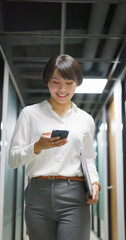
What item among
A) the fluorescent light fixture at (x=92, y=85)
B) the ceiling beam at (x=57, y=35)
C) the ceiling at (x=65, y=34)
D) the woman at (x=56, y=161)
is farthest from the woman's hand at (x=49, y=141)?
the fluorescent light fixture at (x=92, y=85)

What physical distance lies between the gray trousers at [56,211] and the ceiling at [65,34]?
207 cm

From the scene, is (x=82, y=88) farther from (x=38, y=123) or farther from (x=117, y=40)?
(x=38, y=123)

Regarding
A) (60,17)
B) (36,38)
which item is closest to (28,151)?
(60,17)

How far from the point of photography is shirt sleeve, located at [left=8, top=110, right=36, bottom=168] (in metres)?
1.22

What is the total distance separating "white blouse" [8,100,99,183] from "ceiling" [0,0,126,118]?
5.90 feet

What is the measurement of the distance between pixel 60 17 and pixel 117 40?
2.42ft

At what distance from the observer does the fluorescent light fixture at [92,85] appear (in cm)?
490

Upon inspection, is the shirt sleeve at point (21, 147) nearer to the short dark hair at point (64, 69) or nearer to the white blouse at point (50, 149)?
the white blouse at point (50, 149)

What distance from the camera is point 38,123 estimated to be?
134 centimetres

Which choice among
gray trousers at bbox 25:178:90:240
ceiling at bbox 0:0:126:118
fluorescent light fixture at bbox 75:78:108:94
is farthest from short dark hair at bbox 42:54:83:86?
fluorescent light fixture at bbox 75:78:108:94

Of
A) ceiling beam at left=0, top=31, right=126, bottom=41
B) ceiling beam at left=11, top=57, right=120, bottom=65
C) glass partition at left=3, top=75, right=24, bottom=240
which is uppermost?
ceiling beam at left=0, top=31, right=126, bottom=41

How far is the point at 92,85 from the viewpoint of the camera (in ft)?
16.9

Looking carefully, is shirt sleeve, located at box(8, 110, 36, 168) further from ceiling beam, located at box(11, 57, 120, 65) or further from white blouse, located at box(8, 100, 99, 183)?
ceiling beam, located at box(11, 57, 120, 65)

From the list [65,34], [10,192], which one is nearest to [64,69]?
[65,34]
